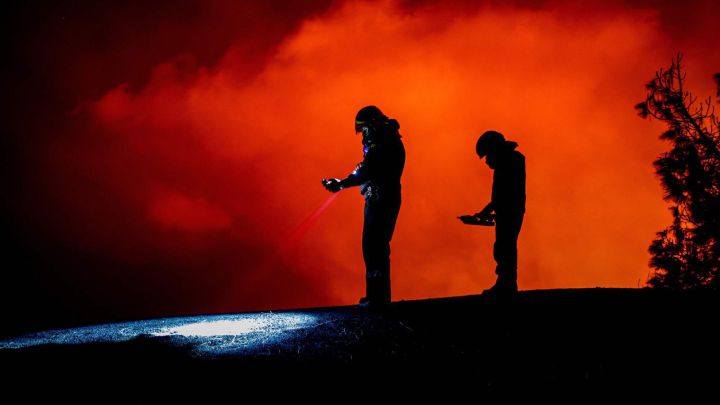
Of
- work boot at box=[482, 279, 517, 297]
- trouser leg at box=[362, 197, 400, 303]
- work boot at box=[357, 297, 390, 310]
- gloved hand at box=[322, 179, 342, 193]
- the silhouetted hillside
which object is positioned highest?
gloved hand at box=[322, 179, 342, 193]

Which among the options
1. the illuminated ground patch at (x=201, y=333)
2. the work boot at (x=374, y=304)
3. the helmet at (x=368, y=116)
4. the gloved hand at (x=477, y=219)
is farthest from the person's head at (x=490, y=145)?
the illuminated ground patch at (x=201, y=333)

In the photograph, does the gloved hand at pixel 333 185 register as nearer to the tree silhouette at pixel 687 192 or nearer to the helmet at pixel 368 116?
the helmet at pixel 368 116

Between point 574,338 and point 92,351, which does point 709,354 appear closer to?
point 574,338

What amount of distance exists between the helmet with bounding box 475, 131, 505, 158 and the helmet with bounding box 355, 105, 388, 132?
3.92 feet

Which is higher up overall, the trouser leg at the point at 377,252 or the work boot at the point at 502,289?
the trouser leg at the point at 377,252

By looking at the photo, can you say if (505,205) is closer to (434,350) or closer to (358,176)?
(358,176)

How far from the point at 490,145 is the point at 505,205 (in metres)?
0.74

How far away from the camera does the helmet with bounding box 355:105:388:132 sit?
14.9 feet

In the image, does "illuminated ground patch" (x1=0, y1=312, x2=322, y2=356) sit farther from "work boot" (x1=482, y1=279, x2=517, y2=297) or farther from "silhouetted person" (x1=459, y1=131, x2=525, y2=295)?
"silhouetted person" (x1=459, y1=131, x2=525, y2=295)

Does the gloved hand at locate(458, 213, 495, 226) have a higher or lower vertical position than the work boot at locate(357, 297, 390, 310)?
higher

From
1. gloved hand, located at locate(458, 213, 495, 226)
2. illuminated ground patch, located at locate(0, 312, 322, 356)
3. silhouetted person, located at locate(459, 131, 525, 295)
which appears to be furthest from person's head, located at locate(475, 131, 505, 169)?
illuminated ground patch, located at locate(0, 312, 322, 356)

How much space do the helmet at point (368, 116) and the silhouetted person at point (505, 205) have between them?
1.27 m

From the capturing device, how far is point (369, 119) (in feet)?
14.9

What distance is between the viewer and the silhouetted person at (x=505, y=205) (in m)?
4.57
